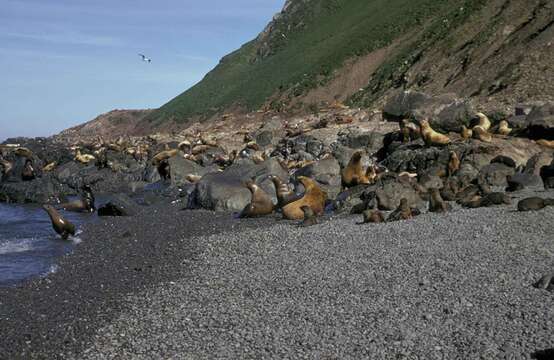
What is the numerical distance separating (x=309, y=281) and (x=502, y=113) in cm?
1718

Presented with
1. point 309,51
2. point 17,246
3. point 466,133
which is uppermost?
point 309,51

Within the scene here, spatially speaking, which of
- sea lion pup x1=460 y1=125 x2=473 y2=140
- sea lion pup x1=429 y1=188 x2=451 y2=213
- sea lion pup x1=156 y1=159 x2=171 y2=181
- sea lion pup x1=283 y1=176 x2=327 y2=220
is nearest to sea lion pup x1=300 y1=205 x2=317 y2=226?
sea lion pup x1=283 y1=176 x2=327 y2=220

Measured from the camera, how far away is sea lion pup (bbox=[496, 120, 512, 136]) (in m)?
22.7

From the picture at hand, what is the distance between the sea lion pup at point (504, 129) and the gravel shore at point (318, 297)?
896 cm

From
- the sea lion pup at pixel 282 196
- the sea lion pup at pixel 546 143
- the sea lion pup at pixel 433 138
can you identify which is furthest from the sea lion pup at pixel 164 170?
the sea lion pup at pixel 546 143

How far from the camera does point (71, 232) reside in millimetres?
18031

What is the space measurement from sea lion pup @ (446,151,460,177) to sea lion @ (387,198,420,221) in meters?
4.86

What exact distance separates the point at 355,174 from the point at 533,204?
6534 millimetres

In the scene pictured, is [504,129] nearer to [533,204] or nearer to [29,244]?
[533,204]

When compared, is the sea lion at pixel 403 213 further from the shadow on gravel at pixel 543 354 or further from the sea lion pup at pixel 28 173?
the sea lion pup at pixel 28 173

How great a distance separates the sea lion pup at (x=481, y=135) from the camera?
21166 mm

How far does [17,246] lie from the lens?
17172 millimetres

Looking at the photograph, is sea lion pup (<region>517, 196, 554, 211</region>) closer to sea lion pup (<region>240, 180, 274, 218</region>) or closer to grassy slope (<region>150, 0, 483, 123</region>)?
sea lion pup (<region>240, 180, 274, 218</region>)

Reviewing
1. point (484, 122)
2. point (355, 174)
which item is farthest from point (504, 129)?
point (355, 174)
